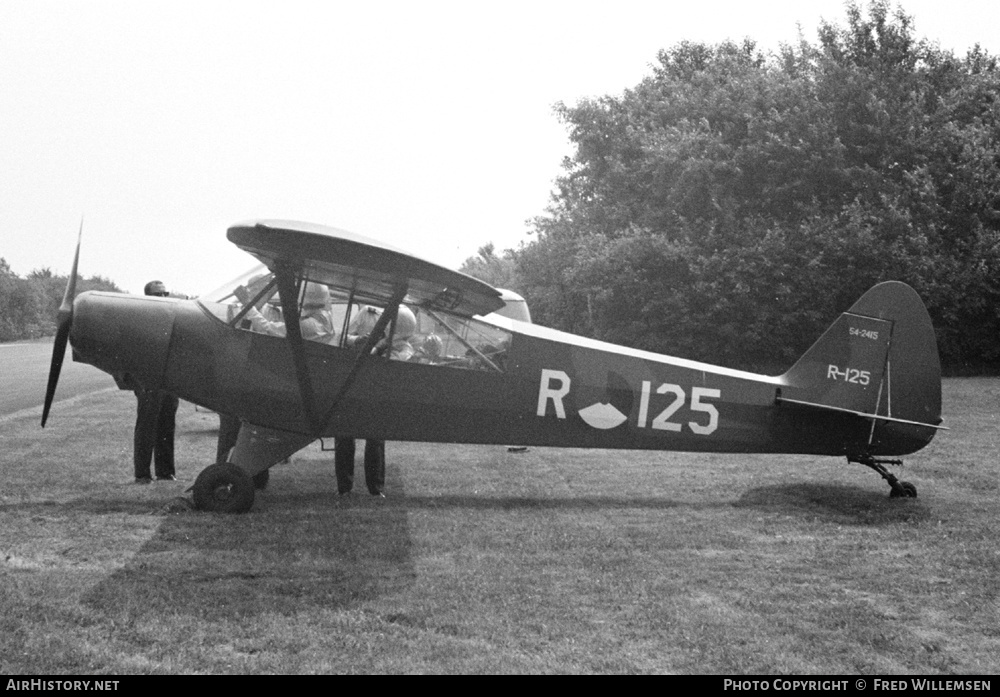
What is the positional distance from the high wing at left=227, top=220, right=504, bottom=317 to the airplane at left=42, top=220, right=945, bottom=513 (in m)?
0.03

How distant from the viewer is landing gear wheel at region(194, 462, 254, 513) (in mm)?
7445

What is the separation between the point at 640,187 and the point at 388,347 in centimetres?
2892

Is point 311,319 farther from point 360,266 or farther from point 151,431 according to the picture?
point 151,431

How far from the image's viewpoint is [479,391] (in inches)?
326

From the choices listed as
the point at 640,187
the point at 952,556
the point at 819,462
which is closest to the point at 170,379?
the point at 952,556

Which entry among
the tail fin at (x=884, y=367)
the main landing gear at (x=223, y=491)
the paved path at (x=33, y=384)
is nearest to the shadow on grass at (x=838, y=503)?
the tail fin at (x=884, y=367)

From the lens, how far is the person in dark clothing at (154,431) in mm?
8891

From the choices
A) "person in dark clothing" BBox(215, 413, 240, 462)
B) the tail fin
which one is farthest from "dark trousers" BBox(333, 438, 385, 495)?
the tail fin

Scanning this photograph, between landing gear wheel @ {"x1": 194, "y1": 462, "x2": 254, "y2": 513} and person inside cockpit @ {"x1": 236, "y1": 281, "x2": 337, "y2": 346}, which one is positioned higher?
person inside cockpit @ {"x1": 236, "y1": 281, "x2": 337, "y2": 346}

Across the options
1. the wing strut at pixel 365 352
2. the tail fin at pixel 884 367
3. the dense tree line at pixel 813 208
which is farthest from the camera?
the dense tree line at pixel 813 208

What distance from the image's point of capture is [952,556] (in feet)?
21.0

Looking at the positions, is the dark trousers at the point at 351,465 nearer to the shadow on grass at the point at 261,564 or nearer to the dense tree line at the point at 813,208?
the shadow on grass at the point at 261,564

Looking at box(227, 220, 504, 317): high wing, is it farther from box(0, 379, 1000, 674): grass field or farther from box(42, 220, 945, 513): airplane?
box(0, 379, 1000, 674): grass field

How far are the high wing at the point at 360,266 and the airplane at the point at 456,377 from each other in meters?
0.03
